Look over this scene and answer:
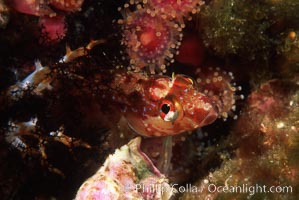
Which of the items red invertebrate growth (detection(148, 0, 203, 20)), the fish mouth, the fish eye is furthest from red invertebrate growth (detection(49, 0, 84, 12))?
the fish mouth

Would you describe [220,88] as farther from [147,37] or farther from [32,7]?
[32,7]

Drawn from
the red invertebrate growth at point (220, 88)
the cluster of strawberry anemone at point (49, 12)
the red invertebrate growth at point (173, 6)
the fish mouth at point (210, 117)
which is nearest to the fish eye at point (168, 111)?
the fish mouth at point (210, 117)

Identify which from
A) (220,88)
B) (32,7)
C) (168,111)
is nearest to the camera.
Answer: (32,7)

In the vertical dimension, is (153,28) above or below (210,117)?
above

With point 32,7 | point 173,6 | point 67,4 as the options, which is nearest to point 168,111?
point 173,6

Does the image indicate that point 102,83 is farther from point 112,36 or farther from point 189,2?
point 189,2

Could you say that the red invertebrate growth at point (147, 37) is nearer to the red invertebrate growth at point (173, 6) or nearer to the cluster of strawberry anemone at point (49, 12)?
the red invertebrate growth at point (173, 6)
